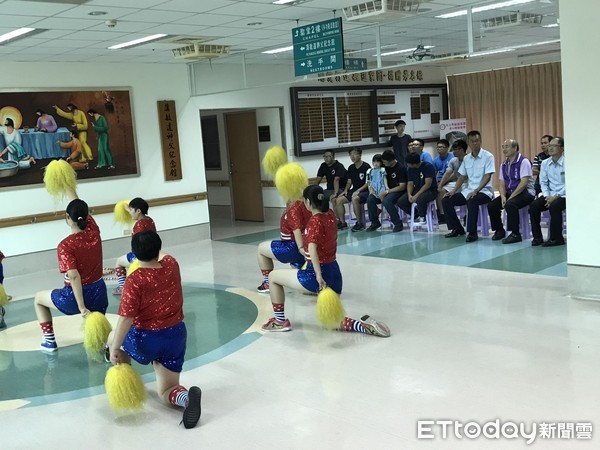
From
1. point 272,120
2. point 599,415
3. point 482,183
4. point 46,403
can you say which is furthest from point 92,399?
point 272,120

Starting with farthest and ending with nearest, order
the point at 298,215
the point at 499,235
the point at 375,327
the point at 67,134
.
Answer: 1. the point at 67,134
2. the point at 499,235
3. the point at 298,215
4. the point at 375,327

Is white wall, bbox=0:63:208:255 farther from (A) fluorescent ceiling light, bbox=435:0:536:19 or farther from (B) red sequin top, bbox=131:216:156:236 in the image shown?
(A) fluorescent ceiling light, bbox=435:0:536:19

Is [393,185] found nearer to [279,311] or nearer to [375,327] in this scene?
[279,311]

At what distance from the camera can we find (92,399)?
404 cm

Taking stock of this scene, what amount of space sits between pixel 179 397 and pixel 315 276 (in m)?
1.65

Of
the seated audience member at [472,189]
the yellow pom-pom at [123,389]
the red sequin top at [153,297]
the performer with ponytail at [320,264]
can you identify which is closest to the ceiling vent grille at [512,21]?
the seated audience member at [472,189]

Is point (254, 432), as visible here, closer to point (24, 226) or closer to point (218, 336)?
point (218, 336)

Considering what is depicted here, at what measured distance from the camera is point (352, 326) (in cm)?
493

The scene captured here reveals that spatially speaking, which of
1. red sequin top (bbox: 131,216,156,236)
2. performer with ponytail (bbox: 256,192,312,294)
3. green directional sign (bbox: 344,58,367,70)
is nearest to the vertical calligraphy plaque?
green directional sign (bbox: 344,58,367,70)

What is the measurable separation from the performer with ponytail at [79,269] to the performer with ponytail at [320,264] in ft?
4.57

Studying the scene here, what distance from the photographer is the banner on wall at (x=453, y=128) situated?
13.4 m

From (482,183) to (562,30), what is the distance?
3.48 metres

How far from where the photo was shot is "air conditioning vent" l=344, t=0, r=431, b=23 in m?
6.34

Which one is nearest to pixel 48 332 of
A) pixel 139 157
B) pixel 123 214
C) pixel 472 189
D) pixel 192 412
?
pixel 123 214
